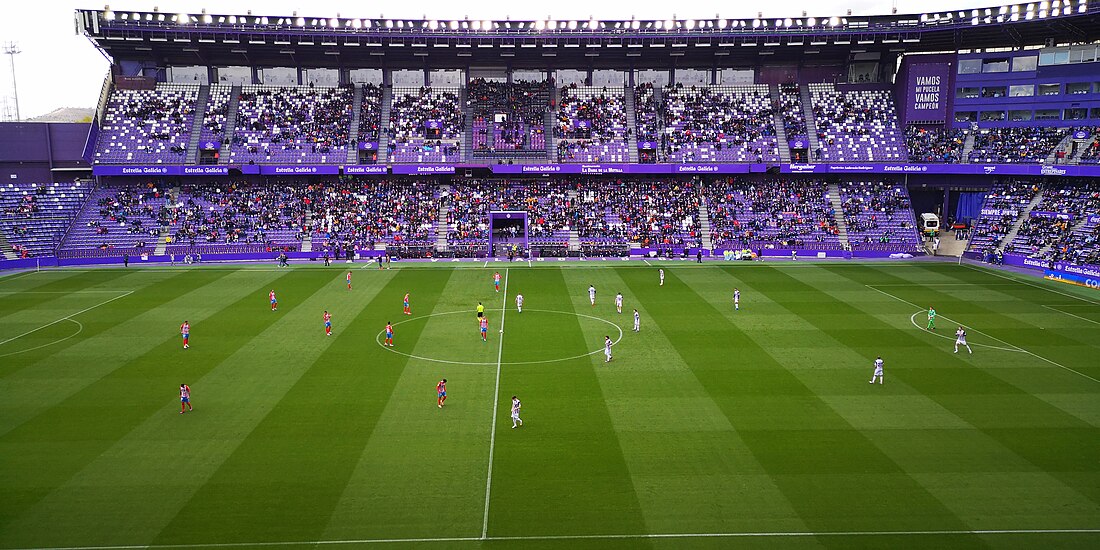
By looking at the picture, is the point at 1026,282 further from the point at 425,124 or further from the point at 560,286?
the point at 425,124

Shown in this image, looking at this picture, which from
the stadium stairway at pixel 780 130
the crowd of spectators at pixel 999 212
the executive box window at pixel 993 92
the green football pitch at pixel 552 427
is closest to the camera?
the green football pitch at pixel 552 427

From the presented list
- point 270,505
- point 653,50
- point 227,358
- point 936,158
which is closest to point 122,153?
point 227,358

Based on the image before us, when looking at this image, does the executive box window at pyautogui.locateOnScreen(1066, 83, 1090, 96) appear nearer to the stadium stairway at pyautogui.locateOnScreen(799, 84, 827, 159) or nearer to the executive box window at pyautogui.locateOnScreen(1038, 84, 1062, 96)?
the executive box window at pyautogui.locateOnScreen(1038, 84, 1062, 96)

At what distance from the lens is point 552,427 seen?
840 inches

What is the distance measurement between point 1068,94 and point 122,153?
9009 centimetres

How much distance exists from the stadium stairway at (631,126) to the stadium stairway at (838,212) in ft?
63.7

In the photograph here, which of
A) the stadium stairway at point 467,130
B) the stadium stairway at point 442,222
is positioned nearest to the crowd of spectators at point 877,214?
the stadium stairway at point 467,130

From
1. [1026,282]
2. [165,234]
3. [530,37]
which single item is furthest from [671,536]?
[530,37]

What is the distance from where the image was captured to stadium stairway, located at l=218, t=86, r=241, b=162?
2648 inches

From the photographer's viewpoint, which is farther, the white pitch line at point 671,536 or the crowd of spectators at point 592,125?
the crowd of spectators at point 592,125

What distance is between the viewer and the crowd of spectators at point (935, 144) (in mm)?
66438

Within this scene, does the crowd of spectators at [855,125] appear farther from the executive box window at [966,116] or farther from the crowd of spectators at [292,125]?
the crowd of spectators at [292,125]

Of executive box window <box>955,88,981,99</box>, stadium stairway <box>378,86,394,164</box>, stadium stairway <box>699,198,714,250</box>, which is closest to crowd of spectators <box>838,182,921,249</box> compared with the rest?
executive box window <box>955,88,981,99</box>

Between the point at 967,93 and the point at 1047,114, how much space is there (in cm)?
717
